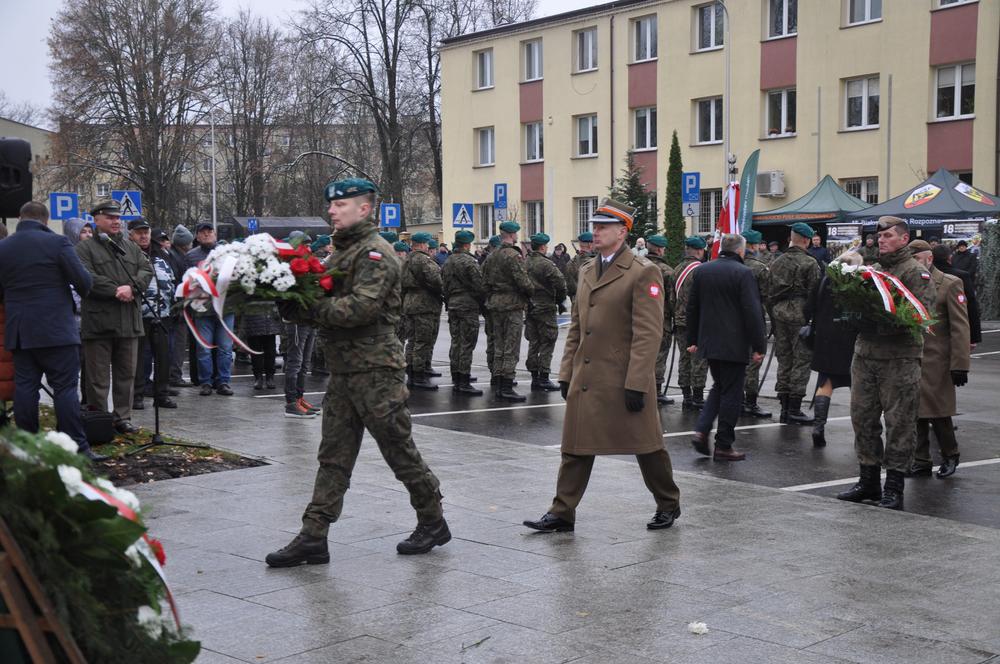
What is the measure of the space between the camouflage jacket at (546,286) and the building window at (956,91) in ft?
65.4

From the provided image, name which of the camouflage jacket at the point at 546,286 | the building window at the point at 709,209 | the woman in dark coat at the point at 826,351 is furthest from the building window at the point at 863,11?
the woman in dark coat at the point at 826,351

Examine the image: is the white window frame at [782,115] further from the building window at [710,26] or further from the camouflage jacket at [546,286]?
the camouflage jacket at [546,286]

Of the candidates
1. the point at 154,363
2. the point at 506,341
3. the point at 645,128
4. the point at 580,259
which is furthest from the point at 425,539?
the point at 645,128

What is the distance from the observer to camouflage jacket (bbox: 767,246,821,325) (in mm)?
13164

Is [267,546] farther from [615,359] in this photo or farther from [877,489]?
[877,489]

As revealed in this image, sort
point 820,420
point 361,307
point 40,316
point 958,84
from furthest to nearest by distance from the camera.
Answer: point 958,84, point 820,420, point 40,316, point 361,307

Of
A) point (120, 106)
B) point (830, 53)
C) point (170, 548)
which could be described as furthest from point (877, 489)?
point (120, 106)

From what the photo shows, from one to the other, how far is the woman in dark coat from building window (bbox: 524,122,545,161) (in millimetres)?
32906

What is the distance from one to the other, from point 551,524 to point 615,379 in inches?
37.7

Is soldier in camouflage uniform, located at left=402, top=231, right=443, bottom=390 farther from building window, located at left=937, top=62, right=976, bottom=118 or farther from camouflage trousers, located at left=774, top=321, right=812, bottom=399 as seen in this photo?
building window, located at left=937, top=62, right=976, bottom=118

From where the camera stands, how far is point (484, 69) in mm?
46000

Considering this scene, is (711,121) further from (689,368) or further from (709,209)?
(689,368)

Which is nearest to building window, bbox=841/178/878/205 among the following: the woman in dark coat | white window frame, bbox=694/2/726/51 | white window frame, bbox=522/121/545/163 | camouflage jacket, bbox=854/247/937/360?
white window frame, bbox=694/2/726/51

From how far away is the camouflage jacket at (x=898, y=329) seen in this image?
26.7 ft
